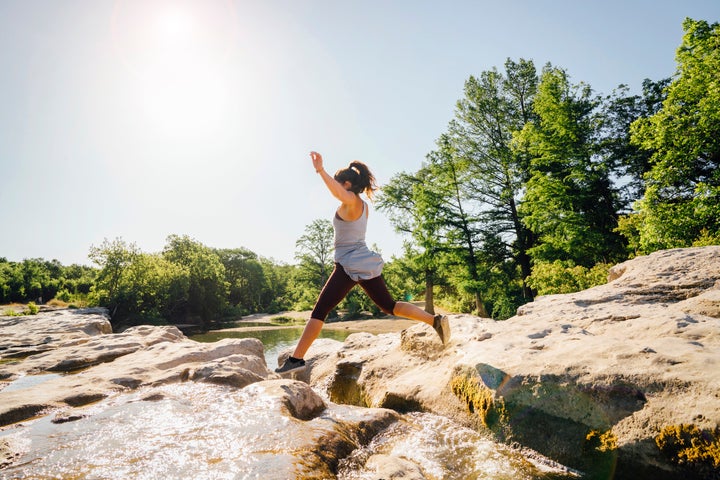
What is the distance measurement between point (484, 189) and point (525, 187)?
8.43 ft

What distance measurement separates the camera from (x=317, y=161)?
10.9 ft

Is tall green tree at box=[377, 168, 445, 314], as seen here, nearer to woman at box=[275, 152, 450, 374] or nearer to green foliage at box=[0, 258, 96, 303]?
woman at box=[275, 152, 450, 374]

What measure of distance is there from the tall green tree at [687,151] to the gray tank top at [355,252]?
12.3 metres

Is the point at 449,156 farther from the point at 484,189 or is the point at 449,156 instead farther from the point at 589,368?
the point at 589,368

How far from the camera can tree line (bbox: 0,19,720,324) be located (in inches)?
485

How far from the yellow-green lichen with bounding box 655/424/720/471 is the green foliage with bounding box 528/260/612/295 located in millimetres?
10822

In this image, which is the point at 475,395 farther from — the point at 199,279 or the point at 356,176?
the point at 199,279

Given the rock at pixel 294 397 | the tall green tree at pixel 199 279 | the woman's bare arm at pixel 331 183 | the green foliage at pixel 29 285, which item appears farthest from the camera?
the green foliage at pixel 29 285

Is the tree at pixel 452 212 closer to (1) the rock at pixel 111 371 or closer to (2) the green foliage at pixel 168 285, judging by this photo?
(1) the rock at pixel 111 371

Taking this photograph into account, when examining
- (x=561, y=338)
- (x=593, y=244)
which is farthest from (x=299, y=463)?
(x=593, y=244)

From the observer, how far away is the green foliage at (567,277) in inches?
441

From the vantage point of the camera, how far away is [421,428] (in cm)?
274

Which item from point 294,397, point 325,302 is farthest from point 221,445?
point 325,302

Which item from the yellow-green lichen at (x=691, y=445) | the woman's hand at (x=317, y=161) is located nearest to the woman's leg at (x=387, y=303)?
the woman's hand at (x=317, y=161)
